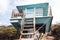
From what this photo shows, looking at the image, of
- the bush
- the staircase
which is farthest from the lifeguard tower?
the bush

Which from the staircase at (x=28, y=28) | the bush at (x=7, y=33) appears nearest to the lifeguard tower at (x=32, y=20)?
the staircase at (x=28, y=28)

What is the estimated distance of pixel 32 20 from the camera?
54.4 feet

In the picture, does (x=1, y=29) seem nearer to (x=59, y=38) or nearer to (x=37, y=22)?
(x=59, y=38)

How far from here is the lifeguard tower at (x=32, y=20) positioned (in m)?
16.3

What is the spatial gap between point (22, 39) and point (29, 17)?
1.67 meters

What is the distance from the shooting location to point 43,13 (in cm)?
1867

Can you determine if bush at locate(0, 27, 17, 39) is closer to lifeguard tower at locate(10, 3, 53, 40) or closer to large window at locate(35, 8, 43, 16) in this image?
lifeguard tower at locate(10, 3, 53, 40)

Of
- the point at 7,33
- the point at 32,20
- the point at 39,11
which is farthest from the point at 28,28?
the point at 7,33

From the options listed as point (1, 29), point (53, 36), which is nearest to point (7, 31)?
point (1, 29)

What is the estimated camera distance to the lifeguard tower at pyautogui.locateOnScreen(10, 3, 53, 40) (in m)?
16.3

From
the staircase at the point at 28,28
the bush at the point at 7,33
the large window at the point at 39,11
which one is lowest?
the bush at the point at 7,33

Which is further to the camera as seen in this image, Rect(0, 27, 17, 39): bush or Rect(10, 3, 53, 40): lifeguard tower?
Rect(0, 27, 17, 39): bush

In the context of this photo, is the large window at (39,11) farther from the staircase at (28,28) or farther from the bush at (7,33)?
the bush at (7,33)

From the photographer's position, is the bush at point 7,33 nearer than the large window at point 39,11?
No
